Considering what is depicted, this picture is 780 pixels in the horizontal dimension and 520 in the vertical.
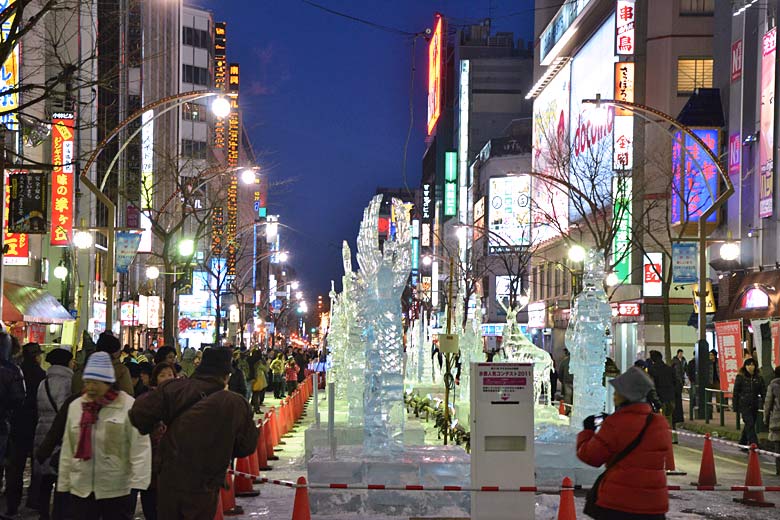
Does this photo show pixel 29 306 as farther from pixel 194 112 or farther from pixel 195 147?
pixel 194 112

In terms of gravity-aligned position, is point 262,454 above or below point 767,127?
below

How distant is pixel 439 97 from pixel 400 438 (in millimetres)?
117116

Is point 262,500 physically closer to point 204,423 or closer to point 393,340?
point 393,340

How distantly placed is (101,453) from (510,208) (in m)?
82.1

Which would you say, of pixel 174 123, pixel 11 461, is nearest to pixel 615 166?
pixel 174 123

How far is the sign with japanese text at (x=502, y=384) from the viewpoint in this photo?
443 inches

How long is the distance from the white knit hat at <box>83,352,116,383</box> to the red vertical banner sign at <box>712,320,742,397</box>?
20409 millimetres

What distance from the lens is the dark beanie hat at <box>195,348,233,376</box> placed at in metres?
7.82

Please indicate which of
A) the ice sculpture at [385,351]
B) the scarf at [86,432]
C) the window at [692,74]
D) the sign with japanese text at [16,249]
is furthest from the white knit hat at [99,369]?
the window at [692,74]

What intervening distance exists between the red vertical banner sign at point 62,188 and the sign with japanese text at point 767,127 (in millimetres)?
20915

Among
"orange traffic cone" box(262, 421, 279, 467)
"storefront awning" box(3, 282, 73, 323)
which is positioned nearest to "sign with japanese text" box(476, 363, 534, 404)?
"orange traffic cone" box(262, 421, 279, 467)

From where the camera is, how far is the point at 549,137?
7250 centimetres

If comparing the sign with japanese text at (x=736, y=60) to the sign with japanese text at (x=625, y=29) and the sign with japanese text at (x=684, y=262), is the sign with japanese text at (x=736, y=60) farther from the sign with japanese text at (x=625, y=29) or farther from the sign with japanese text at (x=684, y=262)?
the sign with japanese text at (x=625, y=29)

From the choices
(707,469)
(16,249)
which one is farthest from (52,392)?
(16,249)
